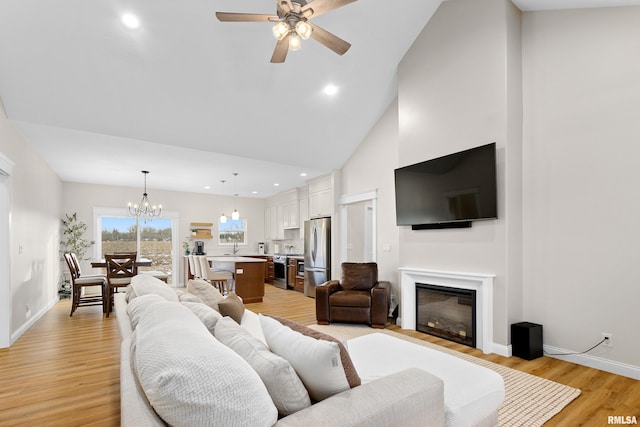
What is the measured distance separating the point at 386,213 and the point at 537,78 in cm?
260

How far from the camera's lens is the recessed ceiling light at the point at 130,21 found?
123 inches

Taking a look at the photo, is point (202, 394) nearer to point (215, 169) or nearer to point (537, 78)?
point (537, 78)

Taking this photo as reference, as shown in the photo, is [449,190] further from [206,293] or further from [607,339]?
[206,293]

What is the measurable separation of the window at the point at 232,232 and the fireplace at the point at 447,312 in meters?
6.59

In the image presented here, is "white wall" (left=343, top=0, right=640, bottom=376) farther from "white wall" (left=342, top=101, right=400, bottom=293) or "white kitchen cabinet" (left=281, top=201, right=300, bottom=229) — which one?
"white kitchen cabinet" (left=281, top=201, right=300, bottom=229)

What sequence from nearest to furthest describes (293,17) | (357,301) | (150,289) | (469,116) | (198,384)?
(198,384), (150,289), (293,17), (469,116), (357,301)

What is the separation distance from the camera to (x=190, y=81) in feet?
12.8

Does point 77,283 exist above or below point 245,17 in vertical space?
below

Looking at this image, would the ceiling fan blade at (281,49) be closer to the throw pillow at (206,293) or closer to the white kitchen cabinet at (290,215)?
the throw pillow at (206,293)

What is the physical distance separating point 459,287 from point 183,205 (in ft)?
24.7

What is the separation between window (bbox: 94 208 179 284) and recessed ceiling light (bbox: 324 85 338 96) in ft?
19.9

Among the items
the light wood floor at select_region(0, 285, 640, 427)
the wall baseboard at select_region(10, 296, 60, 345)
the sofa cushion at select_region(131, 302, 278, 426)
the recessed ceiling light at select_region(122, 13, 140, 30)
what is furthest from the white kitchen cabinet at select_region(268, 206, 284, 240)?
the sofa cushion at select_region(131, 302, 278, 426)

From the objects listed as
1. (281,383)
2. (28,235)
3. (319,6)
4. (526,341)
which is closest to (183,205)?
(28,235)

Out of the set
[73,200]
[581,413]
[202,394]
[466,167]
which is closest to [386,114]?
[466,167]
